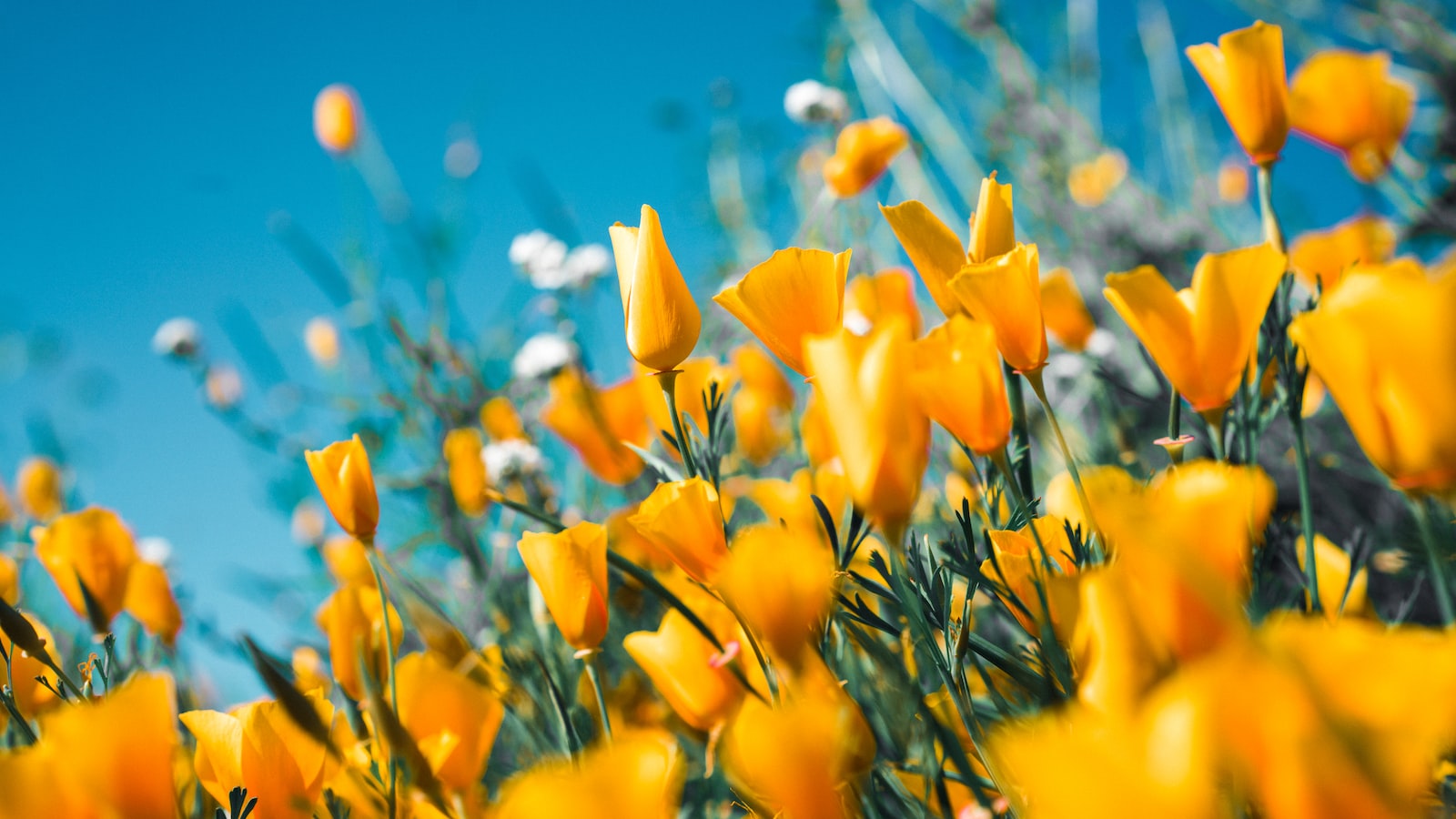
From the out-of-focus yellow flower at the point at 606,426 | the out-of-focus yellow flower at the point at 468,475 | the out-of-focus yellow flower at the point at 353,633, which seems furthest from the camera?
the out-of-focus yellow flower at the point at 468,475

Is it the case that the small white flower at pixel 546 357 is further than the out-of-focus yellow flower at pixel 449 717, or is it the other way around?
the small white flower at pixel 546 357

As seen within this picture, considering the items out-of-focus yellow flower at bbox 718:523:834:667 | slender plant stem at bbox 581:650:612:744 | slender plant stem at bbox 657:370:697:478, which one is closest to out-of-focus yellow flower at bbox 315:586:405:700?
slender plant stem at bbox 581:650:612:744

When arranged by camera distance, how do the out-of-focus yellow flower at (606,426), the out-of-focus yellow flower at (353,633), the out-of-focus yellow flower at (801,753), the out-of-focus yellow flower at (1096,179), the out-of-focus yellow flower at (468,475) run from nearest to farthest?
the out-of-focus yellow flower at (801,753)
the out-of-focus yellow flower at (353,633)
the out-of-focus yellow flower at (606,426)
the out-of-focus yellow flower at (468,475)
the out-of-focus yellow flower at (1096,179)

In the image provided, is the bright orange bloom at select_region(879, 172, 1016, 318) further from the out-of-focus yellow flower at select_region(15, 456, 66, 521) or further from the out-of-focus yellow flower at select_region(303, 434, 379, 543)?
the out-of-focus yellow flower at select_region(15, 456, 66, 521)

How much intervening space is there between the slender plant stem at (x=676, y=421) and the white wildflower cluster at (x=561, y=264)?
1.03 m

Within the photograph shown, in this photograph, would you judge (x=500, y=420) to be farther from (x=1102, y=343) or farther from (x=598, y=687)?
(x=1102, y=343)

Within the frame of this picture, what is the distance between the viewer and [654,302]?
552 millimetres

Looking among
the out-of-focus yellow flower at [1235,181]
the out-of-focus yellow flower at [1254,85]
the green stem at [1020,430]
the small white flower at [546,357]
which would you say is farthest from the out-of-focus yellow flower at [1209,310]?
the out-of-focus yellow flower at [1235,181]

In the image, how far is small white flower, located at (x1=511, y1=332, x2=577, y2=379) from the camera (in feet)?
4.66

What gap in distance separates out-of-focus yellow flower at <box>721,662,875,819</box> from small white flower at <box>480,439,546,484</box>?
2.65ft

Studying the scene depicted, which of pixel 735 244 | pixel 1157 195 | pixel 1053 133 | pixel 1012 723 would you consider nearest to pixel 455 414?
pixel 735 244

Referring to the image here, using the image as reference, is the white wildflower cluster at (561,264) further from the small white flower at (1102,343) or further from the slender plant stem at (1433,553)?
the slender plant stem at (1433,553)

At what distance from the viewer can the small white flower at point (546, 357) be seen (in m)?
1.42

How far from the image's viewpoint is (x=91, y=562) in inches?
30.5
